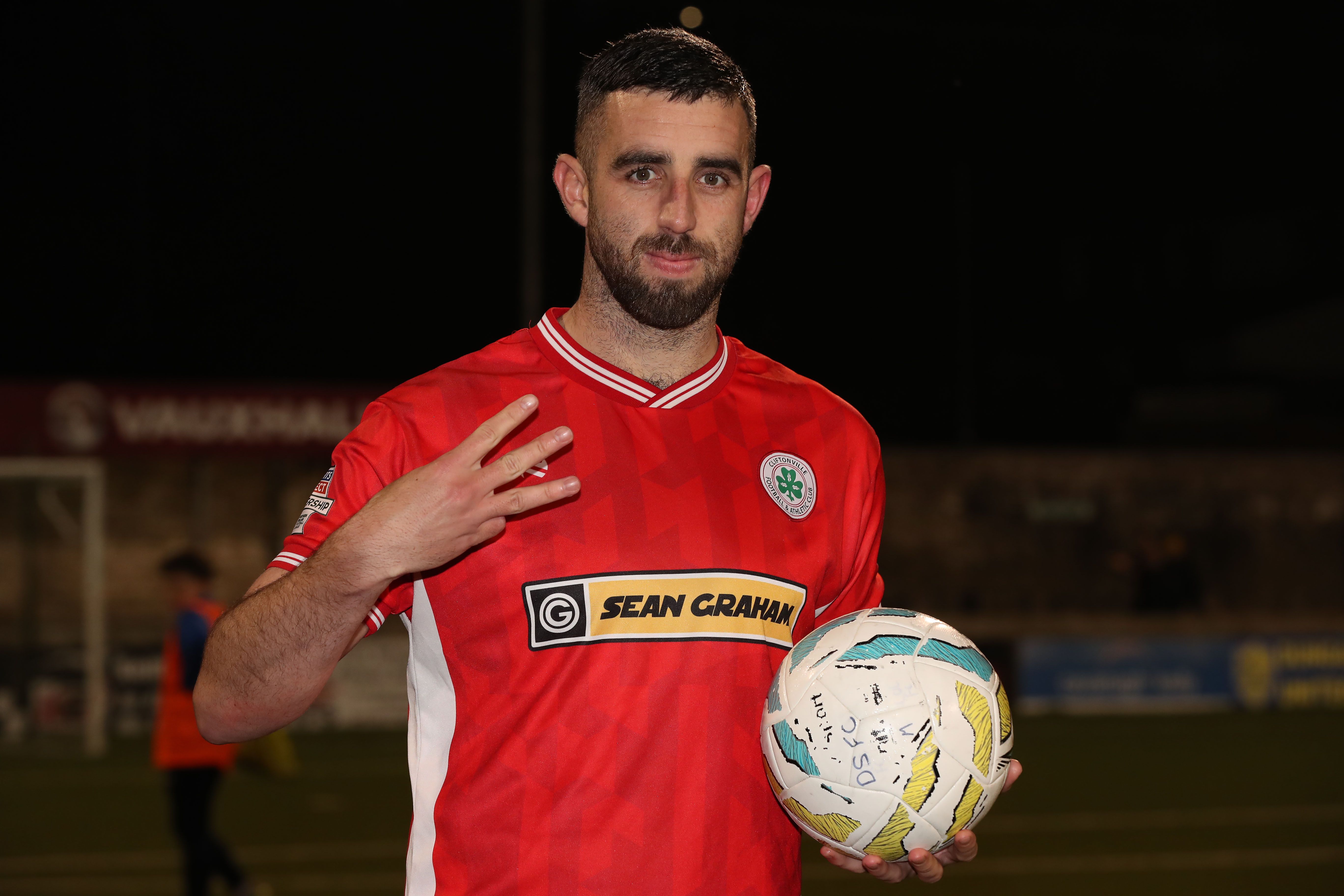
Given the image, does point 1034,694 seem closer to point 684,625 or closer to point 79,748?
point 79,748

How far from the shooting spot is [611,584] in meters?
2.51

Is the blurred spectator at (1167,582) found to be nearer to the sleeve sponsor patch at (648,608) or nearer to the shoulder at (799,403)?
the shoulder at (799,403)

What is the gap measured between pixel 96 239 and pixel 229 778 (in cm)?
1198

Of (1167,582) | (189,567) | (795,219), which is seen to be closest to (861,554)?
(189,567)

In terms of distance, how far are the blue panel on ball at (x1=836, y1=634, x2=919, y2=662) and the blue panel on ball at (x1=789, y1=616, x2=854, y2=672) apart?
61mm

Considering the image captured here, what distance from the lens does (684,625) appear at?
2512 mm

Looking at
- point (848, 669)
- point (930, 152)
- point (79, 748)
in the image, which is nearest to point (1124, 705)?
point (930, 152)

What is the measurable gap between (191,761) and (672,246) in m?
5.57

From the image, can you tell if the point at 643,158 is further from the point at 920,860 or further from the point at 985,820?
the point at 985,820

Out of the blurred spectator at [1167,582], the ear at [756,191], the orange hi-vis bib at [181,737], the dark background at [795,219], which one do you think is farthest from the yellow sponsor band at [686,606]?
the dark background at [795,219]

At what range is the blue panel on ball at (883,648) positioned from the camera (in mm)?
2533

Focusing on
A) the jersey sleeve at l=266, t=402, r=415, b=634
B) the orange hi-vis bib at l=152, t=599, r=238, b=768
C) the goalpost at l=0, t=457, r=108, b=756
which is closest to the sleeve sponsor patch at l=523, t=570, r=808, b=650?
the jersey sleeve at l=266, t=402, r=415, b=634

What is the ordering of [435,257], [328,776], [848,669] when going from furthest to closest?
[435,257] < [328,776] < [848,669]

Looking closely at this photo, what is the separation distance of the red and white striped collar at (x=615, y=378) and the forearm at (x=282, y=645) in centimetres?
65
